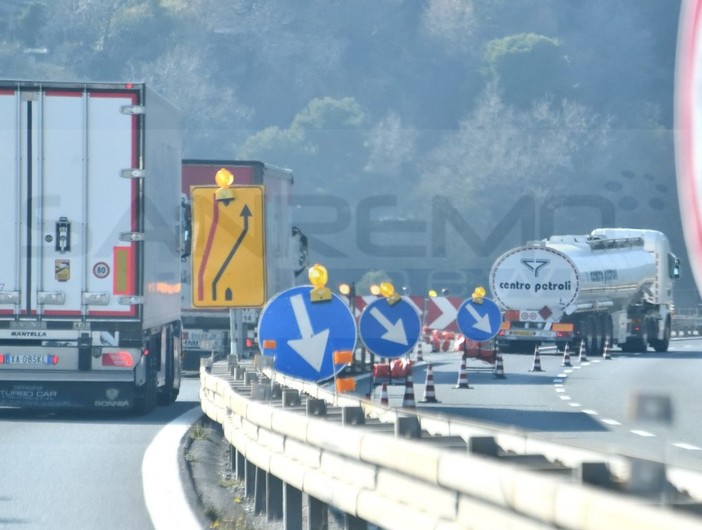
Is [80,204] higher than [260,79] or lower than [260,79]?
lower

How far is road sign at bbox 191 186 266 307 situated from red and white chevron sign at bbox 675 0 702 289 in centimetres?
848

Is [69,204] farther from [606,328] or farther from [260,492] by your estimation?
[606,328]

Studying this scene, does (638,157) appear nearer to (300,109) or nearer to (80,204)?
(300,109)

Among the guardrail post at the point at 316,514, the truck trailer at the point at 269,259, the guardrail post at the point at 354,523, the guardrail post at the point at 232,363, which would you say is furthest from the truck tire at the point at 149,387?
the guardrail post at the point at 354,523

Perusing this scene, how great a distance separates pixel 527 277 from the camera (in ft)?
127

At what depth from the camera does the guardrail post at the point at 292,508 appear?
280 inches

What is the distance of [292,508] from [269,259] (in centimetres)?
1678

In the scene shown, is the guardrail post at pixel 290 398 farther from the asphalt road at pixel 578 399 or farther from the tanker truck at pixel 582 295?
the tanker truck at pixel 582 295

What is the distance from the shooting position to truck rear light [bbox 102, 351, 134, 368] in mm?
14844

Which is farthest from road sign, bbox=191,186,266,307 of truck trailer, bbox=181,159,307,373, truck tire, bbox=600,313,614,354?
truck tire, bbox=600,313,614,354

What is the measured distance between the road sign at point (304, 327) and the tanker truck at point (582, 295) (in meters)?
27.5

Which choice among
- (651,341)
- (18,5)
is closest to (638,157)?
(18,5)

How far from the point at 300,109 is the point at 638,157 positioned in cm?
3929

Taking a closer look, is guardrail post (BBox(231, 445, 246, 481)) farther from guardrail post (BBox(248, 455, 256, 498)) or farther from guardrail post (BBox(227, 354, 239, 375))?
guardrail post (BBox(227, 354, 239, 375))
